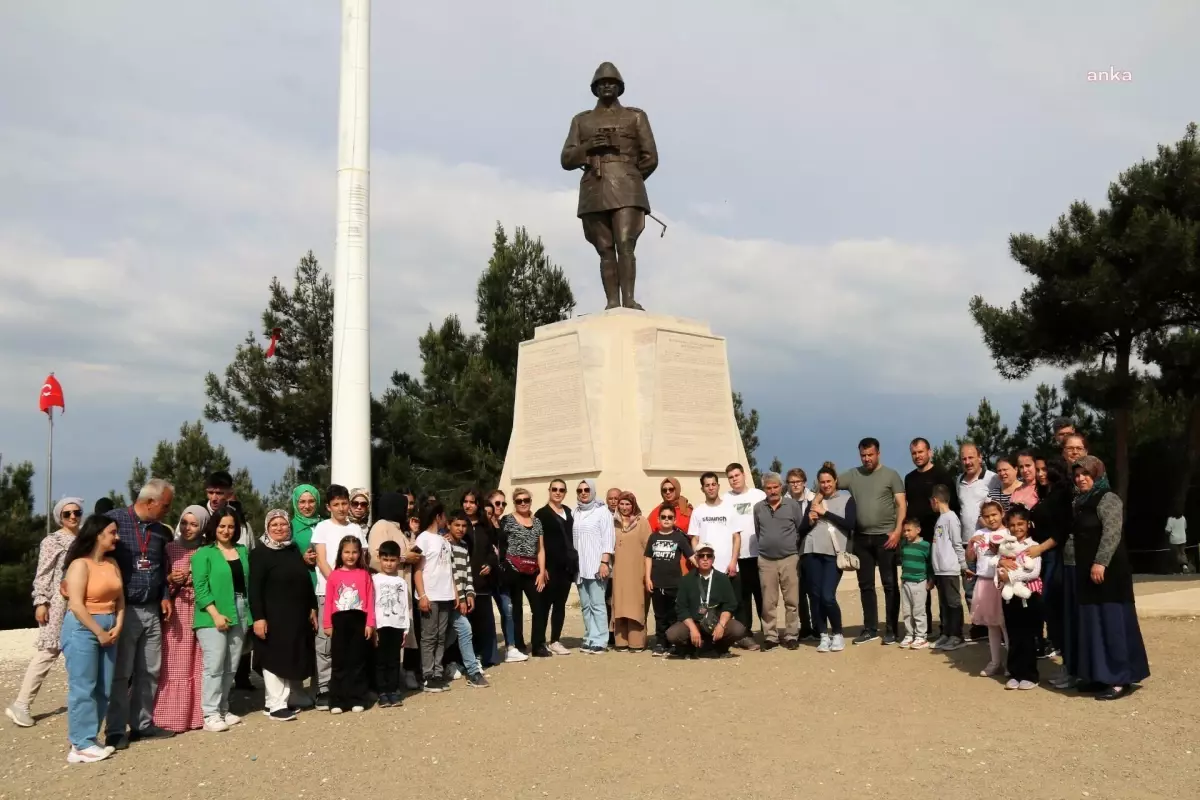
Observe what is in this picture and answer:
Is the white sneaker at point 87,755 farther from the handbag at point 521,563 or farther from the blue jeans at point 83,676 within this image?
the handbag at point 521,563

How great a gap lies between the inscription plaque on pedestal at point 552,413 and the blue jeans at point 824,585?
347cm

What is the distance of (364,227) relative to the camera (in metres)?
14.1

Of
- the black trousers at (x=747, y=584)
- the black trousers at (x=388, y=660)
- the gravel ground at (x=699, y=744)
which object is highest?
the black trousers at (x=747, y=584)

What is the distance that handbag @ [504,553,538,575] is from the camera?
802 centimetres

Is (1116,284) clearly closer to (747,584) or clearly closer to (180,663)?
(747,584)

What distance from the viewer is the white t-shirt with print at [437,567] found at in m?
6.89

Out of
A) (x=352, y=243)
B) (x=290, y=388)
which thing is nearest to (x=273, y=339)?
(x=290, y=388)

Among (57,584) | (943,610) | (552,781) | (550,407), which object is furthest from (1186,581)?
(57,584)

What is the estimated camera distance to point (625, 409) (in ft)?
36.4

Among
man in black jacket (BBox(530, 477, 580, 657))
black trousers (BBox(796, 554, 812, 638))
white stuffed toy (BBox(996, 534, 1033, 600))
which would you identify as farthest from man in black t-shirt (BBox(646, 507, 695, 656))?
white stuffed toy (BBox(996, 534, 1033, 600))

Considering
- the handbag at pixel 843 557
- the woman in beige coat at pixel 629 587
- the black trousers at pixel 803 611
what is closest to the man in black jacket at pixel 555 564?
the woman in beige coat at pixel 629 587

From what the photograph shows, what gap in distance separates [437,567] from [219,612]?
1.42 m

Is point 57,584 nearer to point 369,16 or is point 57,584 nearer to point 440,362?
point 369,16

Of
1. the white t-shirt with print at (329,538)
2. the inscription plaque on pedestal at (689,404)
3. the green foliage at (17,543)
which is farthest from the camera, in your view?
the green foliage at (17,543)
